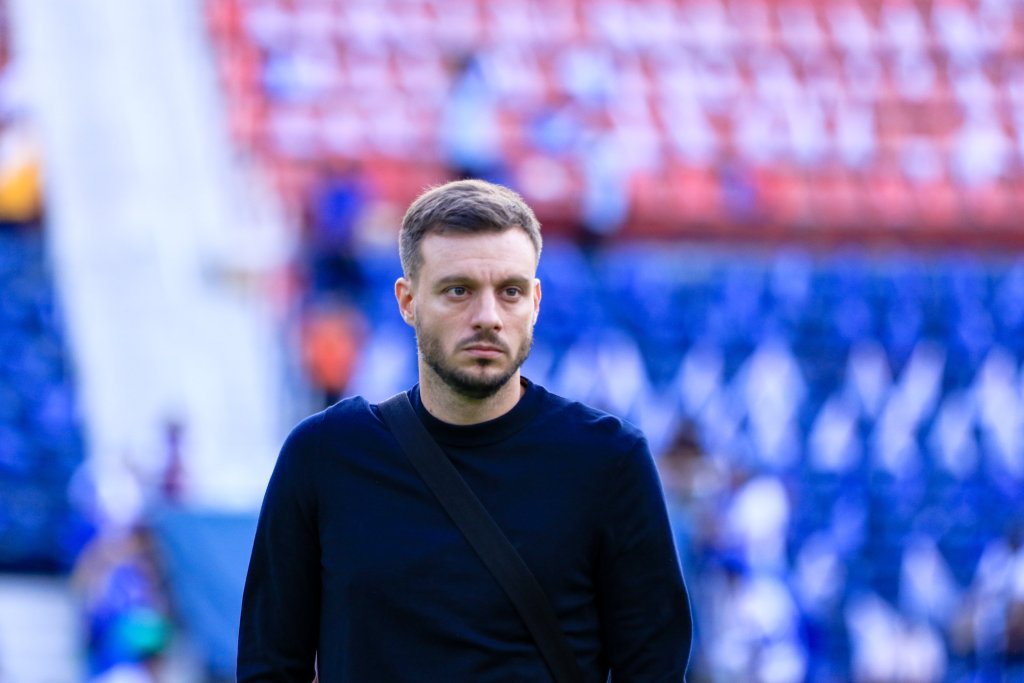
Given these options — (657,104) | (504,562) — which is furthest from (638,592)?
(657,104)

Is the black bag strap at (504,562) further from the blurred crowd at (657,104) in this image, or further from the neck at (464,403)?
the blurred crowd at (657,104)

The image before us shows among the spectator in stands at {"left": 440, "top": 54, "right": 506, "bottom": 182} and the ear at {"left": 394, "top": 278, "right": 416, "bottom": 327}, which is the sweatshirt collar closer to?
the ear at {"left": 394, "top": 278, "right": 416, "bottom": 327}

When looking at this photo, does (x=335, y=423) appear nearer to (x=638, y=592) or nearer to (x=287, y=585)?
(x=287, y=585)

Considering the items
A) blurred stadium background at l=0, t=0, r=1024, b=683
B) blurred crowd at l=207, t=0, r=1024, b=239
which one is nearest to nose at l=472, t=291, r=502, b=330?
blurred stadium background at l=0, t=0, r=1024, b=683

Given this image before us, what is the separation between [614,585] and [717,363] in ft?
24.0

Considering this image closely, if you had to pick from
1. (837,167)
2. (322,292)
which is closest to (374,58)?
(322,292)

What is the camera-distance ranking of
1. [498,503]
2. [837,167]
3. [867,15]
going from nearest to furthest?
[498,503]
[837,167]
[867,15]

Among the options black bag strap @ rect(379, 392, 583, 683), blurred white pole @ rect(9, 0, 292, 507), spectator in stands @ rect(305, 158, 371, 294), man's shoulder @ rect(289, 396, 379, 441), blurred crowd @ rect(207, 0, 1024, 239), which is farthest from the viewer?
blurred crowd @ rect(207, 0, 1024, 239)

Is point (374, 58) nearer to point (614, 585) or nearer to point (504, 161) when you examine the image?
point (504, 161)

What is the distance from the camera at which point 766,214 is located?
385 inches

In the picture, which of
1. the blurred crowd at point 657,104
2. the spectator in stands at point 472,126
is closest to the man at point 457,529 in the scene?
the blurred crowd at point 657,104

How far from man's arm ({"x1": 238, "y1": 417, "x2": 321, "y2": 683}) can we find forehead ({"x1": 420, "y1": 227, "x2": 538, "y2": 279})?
27 centimetres

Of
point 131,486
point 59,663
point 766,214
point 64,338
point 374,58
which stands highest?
point 374,58

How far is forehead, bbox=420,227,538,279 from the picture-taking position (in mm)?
1855
